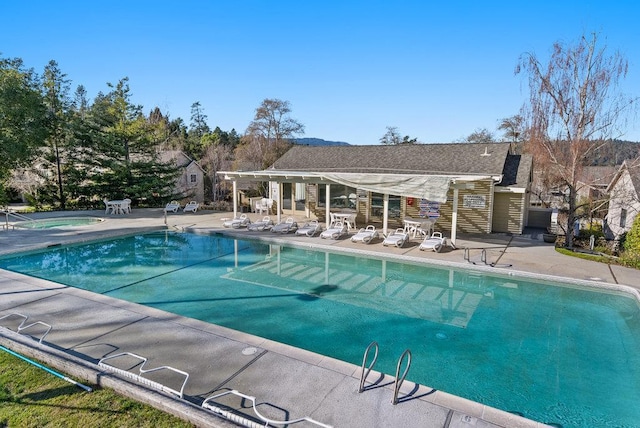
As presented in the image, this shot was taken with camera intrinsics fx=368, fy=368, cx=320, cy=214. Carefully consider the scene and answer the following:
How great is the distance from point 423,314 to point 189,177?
84.1 ft

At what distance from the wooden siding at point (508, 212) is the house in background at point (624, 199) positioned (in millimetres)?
3147

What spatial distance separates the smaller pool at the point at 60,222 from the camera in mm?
18266

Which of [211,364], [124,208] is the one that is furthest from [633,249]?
[124,208]

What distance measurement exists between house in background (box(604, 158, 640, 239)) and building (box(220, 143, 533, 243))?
129 inches

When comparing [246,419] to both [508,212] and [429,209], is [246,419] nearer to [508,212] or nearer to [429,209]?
→ [429,209]

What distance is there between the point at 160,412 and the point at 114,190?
2305 centimetres

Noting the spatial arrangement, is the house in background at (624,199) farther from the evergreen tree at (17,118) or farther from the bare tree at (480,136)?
the bare tree at (480,136)

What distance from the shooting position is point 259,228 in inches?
649

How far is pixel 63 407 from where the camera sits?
409 cm

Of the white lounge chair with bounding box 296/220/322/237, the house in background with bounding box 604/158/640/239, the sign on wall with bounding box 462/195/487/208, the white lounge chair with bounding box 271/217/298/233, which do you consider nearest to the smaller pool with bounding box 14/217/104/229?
the white lounge chair with bounding box 271/217/298/233

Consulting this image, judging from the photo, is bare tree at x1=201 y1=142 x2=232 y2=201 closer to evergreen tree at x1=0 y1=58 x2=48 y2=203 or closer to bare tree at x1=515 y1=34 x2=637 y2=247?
evergreen tree at x1=0 y1=58 x2=48 y2=203

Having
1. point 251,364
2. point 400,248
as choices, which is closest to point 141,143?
point 400,248

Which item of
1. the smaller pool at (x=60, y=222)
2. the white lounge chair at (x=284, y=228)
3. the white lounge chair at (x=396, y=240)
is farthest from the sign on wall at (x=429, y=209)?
the smaller pool at (x=60, y=222)

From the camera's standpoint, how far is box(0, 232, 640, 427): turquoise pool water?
17.7 feet
